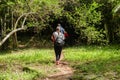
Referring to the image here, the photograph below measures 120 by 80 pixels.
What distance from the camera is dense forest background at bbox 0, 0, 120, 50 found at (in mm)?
24000

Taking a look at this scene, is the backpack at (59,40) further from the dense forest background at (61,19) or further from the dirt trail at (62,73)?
the dense forest background at (61,19)

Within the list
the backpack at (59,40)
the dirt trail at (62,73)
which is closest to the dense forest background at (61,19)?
the backpack at (59,40)

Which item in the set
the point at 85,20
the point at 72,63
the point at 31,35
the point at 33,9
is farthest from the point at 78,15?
the point at 31,35

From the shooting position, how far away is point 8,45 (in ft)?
112

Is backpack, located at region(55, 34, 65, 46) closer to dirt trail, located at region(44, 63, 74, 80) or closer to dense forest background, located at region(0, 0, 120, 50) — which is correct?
dirt trail, located at region(44, 63, 74, 80)

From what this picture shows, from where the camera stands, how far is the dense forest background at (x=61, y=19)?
24.0 metres

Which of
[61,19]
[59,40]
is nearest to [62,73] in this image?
[59,40]

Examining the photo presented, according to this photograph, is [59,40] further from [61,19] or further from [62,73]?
[61,19]

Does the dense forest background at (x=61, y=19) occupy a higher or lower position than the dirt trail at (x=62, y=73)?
higher

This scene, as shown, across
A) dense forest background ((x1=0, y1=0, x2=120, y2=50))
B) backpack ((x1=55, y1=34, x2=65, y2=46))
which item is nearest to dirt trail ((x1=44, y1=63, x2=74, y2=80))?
backpack ((x1=55, y1=34, x2=65, y2=46))

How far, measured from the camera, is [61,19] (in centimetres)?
3762

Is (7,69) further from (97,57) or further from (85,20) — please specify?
(85,20)

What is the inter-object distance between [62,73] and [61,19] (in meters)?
20.9

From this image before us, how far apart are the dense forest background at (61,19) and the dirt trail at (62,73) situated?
3.97 metres
